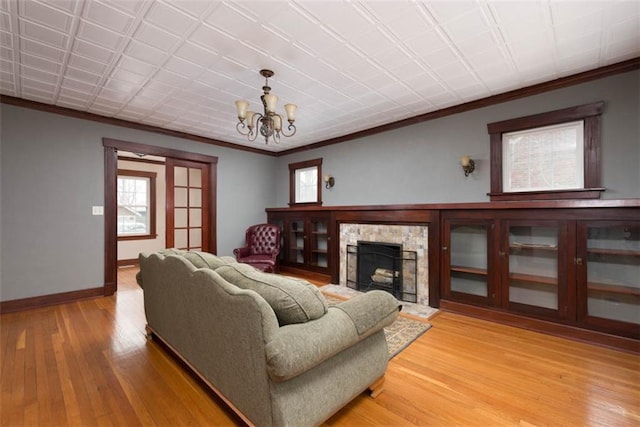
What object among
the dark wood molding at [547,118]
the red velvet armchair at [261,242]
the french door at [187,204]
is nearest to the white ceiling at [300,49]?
the dark wood molding at [547,118]

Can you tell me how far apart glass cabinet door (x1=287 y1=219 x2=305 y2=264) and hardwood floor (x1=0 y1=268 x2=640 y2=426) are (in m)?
3.11

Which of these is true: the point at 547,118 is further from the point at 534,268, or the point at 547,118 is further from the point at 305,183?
the point at 305,183

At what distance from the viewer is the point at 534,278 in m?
2.93

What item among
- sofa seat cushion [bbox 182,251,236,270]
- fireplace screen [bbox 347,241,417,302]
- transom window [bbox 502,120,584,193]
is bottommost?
fireplace screen [bbox 347,241,417,302]

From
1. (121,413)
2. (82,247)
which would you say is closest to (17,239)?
(82,247)

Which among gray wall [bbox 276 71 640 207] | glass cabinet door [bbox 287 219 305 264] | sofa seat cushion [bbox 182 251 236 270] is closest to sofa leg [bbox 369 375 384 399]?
sofa seat cushion [bbox 182 251 236 270]

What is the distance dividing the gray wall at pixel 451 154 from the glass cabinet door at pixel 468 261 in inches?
19.4

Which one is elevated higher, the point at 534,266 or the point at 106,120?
the point at 106,120

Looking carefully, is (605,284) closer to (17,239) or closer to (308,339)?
(308,339)

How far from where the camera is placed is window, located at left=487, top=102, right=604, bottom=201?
9.27ft

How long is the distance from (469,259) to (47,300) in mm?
5451

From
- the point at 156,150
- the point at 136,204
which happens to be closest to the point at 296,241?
the point at 156,150

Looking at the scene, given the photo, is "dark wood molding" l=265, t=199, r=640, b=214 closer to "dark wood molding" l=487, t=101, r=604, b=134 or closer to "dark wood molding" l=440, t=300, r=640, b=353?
"dark wood molding" l=487, t=101, r=604, b=134

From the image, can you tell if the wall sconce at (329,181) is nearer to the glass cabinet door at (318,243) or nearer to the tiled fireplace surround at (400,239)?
the glass cabinet door at (318,243)
